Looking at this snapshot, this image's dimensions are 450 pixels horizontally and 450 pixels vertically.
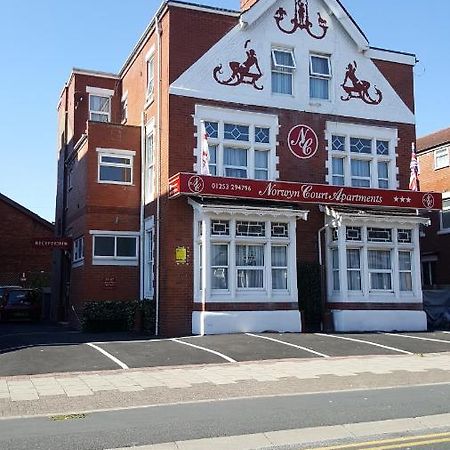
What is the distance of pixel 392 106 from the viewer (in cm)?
2298

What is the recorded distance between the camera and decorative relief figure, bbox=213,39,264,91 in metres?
20.6

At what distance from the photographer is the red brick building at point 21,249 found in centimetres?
3738

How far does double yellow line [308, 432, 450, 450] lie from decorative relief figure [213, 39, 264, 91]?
50.5ft

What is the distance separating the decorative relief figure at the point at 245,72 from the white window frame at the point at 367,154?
315 cm

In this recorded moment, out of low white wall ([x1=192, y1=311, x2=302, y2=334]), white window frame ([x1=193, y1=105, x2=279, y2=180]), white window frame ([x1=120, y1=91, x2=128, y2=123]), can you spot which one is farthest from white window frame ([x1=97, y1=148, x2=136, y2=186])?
low white wall ([x1=192, y1=311, x2=302, y2=334])

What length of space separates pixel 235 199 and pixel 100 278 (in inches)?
234

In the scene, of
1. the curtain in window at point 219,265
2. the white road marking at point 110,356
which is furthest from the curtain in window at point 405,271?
the white road marking at point 110,356

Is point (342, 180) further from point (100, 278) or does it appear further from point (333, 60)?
point (100, 278)

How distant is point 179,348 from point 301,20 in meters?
13.0

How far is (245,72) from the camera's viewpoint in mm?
20922

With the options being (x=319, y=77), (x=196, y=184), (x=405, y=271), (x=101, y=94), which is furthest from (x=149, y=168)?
(x=405, y=271)

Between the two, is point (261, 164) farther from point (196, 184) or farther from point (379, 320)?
point (379, 320)

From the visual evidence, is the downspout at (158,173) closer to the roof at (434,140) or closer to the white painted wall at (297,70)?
the white painted wall at (297,70)

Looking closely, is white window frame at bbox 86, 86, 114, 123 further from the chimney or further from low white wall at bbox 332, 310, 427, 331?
low white wall at bbox 332, 310, 427, 331
